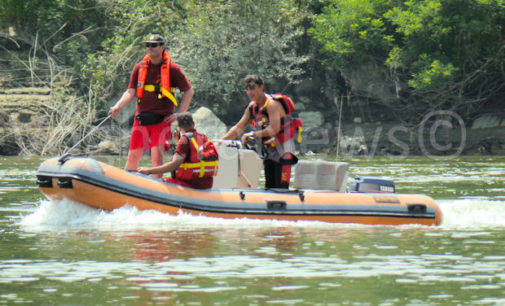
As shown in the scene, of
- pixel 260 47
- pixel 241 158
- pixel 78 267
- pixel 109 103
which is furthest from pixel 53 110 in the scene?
pixel 78 267

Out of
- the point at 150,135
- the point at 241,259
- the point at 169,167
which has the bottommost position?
the point at 241,259

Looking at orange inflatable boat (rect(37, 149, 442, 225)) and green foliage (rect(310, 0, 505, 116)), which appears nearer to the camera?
orange inflatable boat (rect(37, 149, 442, 225))

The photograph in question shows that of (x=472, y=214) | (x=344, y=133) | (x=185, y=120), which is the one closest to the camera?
(x=185, y=120)

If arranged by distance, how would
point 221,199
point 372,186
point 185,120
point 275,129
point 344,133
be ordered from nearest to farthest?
point 185,120 < point 221,199 < point 275,129 < point 372,186 < point 344,133

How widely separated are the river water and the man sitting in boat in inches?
16.7

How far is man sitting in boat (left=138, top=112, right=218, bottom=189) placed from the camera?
9.36 m

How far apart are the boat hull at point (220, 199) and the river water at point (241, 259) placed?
11 cm

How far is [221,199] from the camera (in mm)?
9539

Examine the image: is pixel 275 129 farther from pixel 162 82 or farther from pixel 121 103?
pixel 121 103

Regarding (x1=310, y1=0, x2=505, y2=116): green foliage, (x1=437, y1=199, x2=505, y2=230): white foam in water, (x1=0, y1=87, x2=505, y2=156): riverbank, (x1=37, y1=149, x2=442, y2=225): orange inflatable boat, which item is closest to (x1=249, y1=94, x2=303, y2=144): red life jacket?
(x1=37, y1=149, x2=442, y2=225): orange inflatable boat

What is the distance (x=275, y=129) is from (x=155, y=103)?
123 centimetres

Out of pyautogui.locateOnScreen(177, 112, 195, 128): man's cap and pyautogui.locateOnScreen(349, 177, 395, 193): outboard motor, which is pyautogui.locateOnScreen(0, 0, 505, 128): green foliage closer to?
pyautogui.locateOnScreen(349, 177, 395, 193): outboard motor

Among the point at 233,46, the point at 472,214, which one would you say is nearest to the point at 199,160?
the point at 472,214

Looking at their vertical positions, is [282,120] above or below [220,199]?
above
